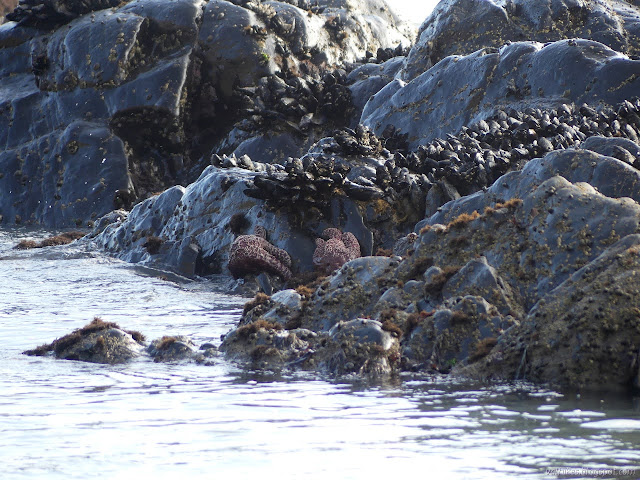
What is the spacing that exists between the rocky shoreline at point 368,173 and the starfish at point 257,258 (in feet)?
0.12

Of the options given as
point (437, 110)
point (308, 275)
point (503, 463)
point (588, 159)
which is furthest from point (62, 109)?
point (503, 463)

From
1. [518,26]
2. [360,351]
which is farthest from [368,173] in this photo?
[518,26]

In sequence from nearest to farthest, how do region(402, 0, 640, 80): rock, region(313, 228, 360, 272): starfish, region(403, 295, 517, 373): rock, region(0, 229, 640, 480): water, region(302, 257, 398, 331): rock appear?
region(0, 229, 640, 480): water < region(403, 295, 517, 373): rock < region(302, 257, 398, 331): rock < region(313, 228, 360, 272): starfish < region(402, 0, 640, 80): rock

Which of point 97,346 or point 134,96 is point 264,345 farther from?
point 134,96

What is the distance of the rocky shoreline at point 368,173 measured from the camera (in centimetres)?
735

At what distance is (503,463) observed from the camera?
14.9 ft

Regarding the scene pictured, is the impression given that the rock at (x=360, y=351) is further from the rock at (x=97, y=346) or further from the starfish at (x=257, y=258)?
the starfish at (x=257, y=258)

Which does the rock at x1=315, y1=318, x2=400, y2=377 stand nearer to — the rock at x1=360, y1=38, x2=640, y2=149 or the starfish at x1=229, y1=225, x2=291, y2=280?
the starfish at x1=229, y1=225, x2=291, y2=280

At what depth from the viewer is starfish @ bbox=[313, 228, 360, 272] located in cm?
1316

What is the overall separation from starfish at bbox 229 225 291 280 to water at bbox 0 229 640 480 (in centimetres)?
522

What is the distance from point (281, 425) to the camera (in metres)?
5.59

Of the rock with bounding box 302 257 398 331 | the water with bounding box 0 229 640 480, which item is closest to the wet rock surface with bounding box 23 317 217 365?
the water with bounding box 0 229 640 480

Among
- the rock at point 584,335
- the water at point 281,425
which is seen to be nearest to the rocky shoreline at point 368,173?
the rock at point 584,335

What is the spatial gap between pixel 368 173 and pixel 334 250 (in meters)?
2.36
